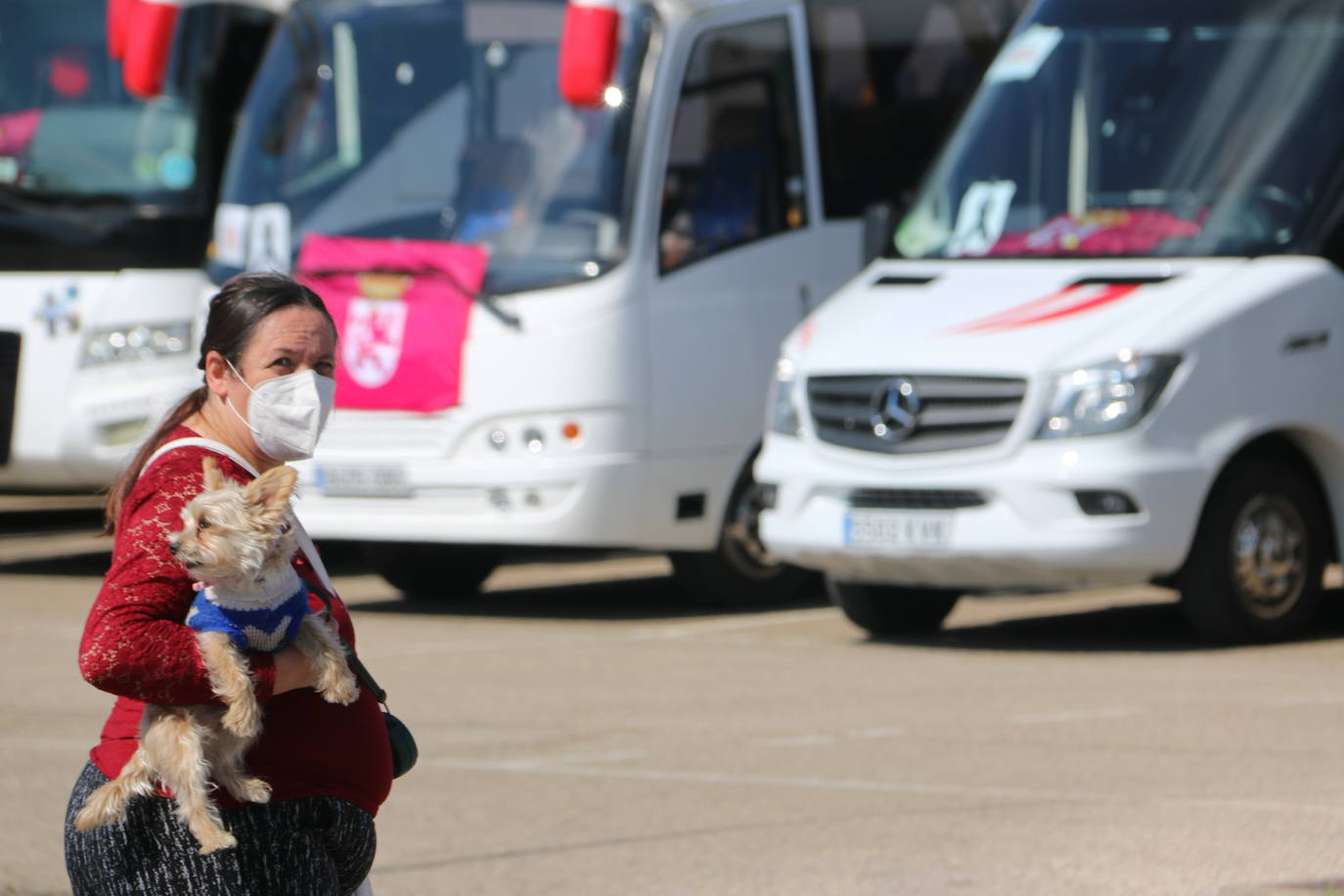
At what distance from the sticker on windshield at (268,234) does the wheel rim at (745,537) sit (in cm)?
237

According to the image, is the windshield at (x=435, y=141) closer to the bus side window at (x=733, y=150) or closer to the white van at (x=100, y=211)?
the bus side window at (x=733, y=150)

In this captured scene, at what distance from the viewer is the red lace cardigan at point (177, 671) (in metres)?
3.18

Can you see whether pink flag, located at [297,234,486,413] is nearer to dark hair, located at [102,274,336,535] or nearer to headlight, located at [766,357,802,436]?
headlight, located at [766,357,802,436]

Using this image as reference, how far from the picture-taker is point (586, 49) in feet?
36.1

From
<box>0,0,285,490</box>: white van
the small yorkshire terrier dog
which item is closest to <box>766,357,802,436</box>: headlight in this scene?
<box>0,0,285,490</box>: white van

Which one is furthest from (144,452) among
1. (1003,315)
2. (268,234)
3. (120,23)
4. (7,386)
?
(7,386)

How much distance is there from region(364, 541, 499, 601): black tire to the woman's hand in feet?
31.1

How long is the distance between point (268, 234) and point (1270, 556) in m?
4.89

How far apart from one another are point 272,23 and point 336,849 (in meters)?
10.5

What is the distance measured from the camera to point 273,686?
324cm

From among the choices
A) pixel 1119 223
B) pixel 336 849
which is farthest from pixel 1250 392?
pixel 336 849

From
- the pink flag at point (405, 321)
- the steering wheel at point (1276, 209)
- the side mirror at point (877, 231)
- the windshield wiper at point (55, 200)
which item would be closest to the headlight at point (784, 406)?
the side mirror at point (877, 231)

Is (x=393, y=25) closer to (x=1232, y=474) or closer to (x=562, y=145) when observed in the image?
(x=562, y=145)

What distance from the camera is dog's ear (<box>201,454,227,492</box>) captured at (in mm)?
3199
